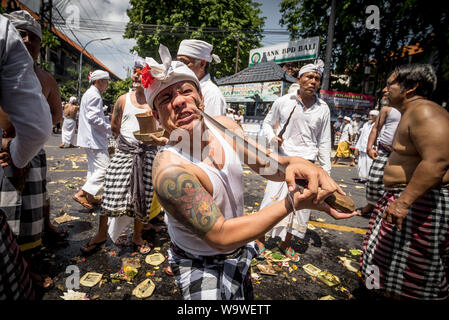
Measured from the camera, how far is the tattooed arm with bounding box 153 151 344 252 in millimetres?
1110

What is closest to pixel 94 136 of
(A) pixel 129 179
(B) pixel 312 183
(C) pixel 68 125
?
(A) pixel 129 179

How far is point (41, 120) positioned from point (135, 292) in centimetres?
200

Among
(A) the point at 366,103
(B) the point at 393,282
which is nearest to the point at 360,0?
(A) the point at 366,103

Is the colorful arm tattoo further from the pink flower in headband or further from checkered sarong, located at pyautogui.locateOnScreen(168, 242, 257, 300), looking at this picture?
the pink flower in headband

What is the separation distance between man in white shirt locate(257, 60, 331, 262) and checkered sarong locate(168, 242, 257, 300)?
193 cm

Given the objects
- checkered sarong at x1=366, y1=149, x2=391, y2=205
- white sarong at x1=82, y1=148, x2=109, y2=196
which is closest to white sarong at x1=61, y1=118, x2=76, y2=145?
white sarong at x1=82, y1=148, x2=109, y2=196

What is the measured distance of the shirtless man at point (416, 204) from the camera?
6.19ft

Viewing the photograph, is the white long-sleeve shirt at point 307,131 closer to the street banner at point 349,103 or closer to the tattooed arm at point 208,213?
the tattooed arm at point 208,213

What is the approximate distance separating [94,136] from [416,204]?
4.55 meters

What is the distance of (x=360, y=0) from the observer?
44.5 ft

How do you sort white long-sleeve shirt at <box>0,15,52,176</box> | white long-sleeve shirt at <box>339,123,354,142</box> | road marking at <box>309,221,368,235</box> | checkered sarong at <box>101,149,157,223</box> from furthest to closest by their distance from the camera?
white long-sleeve shirt at <box>339,123,354,142</box> < road marking at <box>309,221,368,235</box> < checkered sarong at <box>101,149,157,223</box> < white long-sleeve shirt at <box>0,15,52,176</box>

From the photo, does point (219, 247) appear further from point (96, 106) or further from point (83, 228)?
point (96, 106)

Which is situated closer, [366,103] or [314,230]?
[314,230]

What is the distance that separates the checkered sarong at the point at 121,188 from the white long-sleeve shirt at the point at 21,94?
1735 millimetres
